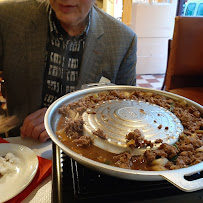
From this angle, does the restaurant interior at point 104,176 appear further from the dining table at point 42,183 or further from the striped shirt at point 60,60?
the striped shirt at point 60,60

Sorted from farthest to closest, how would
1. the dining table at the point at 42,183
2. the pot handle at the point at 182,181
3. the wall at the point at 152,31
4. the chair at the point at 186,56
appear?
the wall at the point at 152,31
the chair at the point at 186,56
the dining table at the point at 42,183
the pot handle at the point at 182,181

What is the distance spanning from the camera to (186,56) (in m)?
2.75

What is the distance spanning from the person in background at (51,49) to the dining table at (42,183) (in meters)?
0.47

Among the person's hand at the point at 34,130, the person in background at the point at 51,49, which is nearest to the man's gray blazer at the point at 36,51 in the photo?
the person in background at the point at 51,49

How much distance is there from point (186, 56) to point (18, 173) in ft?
8.27

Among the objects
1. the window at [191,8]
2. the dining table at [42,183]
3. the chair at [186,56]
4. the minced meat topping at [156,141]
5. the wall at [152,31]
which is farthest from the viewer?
the window at [191,8]

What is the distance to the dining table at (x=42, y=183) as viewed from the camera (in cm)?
92

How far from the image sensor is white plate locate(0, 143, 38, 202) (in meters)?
0.87

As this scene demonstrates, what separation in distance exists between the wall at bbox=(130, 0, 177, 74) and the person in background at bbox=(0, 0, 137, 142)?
382 centimetres

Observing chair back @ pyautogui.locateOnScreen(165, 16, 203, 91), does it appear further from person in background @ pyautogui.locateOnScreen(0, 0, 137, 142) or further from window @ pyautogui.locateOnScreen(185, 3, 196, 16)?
window @ pyautogui.locateOnScreen(185, 3, 196, 16)

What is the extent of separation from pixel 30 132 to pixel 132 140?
2.41 ft

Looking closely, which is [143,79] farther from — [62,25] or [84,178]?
[84,178]

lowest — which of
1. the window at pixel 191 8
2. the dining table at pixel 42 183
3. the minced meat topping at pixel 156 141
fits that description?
the dining table at pixel 42 183

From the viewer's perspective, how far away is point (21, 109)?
82.7 inches
